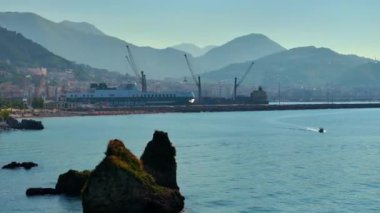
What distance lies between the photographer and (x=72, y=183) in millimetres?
40656

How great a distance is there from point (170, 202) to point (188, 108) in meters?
163

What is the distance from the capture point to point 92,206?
32.3 m

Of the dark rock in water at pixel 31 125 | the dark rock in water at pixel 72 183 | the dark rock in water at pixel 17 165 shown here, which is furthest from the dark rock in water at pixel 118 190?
the dark rock in water at pixel 31 125

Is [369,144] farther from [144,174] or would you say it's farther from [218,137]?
[144,174]

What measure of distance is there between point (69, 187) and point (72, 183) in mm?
293

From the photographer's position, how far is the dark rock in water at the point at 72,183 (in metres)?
40.4

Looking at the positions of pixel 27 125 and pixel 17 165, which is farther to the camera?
pixel 27 125

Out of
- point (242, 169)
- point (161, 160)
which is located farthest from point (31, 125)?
point (161, 160)

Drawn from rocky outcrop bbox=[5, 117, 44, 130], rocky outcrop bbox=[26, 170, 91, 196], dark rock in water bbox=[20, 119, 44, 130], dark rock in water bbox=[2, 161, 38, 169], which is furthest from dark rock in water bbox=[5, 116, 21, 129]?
rocky outcrop bbox=[26, 170, 91, 196]

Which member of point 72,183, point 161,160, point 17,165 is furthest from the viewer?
point 17,165

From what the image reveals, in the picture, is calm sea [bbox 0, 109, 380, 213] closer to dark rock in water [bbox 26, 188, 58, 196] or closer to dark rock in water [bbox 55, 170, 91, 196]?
dark rock in water [bbox 26, 188, 58, 196]

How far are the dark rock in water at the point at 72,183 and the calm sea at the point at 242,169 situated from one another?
1.56 metres

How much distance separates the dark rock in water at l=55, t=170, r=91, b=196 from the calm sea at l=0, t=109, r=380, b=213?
61.6 inches

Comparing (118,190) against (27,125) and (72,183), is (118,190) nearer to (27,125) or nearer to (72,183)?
(72,183)
